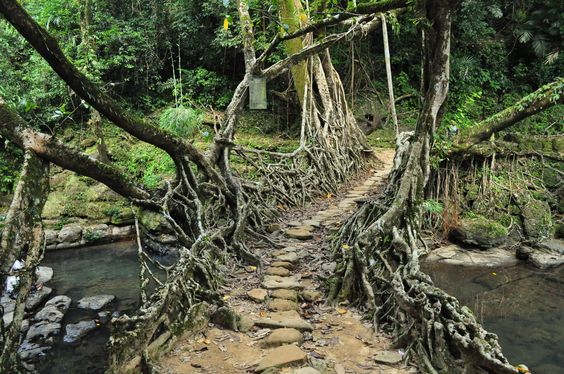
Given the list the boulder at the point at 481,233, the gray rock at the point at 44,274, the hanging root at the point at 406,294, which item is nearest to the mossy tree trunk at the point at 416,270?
the hanging root at the point at 406,294

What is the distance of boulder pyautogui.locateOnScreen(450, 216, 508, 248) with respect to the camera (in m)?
7.45

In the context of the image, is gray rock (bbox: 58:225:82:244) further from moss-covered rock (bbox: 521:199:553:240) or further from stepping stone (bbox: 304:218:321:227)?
moss-covered rock (bbox: 521:199:553:240)

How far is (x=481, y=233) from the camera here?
24.5 ft

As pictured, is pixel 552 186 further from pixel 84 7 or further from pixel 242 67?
pixel 84 7

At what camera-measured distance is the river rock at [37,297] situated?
5.76 metres

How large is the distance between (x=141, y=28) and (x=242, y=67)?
10.7 feet

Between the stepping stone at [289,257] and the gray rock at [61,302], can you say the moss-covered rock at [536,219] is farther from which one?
the gray rock at [61,302]

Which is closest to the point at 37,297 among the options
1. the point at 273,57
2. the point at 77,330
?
the point at 77,330

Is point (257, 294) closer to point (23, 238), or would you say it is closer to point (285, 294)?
point (285, 294)

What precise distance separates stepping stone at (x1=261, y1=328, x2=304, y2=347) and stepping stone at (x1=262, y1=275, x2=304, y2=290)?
888 mm

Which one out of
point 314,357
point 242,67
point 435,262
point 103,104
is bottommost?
point 435,262

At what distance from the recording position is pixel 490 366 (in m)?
2.62

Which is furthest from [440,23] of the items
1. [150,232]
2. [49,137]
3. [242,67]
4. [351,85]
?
[242,67]

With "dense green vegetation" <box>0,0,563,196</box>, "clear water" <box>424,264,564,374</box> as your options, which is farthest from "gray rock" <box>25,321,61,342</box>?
"dense green vegetation" <box>0,0,563,196</box>
